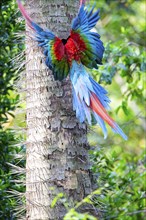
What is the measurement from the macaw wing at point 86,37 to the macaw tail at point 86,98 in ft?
0.20

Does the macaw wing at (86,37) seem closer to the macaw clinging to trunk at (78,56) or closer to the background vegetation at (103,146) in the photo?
the macaw clinging to trunk at (78,56)

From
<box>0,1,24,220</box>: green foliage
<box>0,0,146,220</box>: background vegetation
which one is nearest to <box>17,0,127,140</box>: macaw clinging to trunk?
<box>0,0,146,220</box>: background vegetation

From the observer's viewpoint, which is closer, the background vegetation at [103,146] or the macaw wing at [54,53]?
the macaw wing at [54,53]

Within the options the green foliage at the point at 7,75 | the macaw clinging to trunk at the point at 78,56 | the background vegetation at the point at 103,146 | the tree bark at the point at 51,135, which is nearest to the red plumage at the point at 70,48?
the macaw clinging to trunk at the point at 78,56

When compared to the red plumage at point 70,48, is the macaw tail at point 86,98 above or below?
below

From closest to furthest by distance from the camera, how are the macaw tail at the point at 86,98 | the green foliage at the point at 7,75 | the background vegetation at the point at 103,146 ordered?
the macaw tail at the point at 86,98 < the background vegetation at the point at 103,146 < the green foliage at the point at 7,75

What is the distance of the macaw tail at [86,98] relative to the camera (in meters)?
2.32

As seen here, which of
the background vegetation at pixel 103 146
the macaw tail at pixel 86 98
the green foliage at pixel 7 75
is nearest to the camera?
the macaw tail at pixel 86 98

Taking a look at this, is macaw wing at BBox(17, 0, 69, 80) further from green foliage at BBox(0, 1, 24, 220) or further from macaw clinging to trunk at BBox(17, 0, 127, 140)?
green foliage at BBox(0, 1, 24, 220)

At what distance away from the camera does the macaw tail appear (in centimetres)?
232

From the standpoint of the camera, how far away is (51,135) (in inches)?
96.5

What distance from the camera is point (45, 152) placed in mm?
2449

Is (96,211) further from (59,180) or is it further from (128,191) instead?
(128,191)

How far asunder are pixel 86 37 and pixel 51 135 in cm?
47
